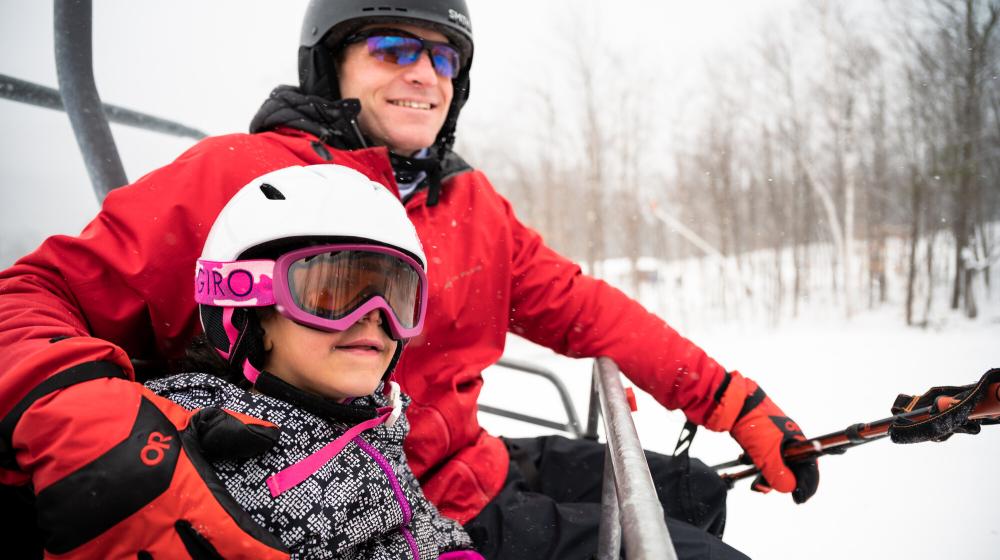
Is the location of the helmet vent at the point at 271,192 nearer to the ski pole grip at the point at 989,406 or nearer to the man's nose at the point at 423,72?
the man's nose at the point at 423,72

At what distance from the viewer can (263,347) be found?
51.2 inches

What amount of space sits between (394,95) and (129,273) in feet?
3.34

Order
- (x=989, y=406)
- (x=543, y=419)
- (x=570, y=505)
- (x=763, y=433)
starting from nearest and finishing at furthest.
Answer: (x=989, y=406) → (x=570, y=505) → (x=763, y=433) → (x=543, y=419)

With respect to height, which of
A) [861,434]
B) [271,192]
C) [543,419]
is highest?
[271,192]

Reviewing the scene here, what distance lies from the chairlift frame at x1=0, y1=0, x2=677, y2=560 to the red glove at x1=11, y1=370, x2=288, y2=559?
0.62 meters

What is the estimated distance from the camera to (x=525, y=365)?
9.09 feet

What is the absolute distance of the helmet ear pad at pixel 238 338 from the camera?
1262mm

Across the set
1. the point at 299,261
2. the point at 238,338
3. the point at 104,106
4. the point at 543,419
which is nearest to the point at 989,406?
the point at 299,261

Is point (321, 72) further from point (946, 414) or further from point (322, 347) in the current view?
point (946, 414)

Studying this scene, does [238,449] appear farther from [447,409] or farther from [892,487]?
[892,487]

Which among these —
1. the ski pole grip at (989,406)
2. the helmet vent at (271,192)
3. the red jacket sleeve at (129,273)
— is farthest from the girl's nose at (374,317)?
the ski pole grip at (989,406)

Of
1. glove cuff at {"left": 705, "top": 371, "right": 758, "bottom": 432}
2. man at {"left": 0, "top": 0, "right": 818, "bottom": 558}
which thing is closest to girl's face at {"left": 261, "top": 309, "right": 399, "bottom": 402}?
man at {"left": 0, "top": 0, "right": 818, "bottom": 558}

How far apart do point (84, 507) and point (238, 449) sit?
0.76 feet

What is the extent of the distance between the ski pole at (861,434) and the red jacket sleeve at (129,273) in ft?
5.99
